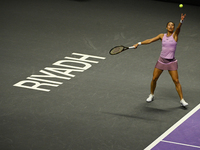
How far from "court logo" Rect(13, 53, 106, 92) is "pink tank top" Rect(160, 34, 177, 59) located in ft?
9.03

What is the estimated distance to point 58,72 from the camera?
12.2 m

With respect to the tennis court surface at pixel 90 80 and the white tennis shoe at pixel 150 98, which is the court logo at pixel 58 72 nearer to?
the tennis court surface at pixel 90 80

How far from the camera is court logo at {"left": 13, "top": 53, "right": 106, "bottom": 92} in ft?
37.3

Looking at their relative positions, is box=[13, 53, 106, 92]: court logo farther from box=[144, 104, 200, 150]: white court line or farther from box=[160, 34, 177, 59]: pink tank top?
box=[144, 104, 200, 150]: white court line

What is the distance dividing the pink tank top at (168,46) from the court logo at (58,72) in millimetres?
2753

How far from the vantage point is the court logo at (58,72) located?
37.3 ft

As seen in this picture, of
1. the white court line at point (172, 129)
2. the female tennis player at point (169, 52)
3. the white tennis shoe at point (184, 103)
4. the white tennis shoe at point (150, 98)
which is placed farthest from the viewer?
the white tennis shoe at point (150, 98)

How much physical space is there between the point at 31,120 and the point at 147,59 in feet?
15.3

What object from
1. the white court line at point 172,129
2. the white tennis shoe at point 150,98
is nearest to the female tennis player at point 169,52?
the white court line at point 172,129

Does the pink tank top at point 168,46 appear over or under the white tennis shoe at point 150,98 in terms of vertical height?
over

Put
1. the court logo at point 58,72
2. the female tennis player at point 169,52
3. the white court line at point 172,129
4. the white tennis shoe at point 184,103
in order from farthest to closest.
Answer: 1. the court logo at point 58,72
2. the white tennis shoe at point 184,103
3. the female tennis player at point 169,52
4. the white court line at point 172,129

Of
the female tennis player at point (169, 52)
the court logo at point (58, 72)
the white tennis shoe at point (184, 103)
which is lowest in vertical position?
the white tennis shoe at point (184, 103)

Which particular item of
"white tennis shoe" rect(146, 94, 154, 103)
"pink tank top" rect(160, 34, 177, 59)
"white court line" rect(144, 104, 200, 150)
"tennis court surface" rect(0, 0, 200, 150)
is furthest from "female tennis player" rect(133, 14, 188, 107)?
"tennis court surface" rect(0, 0, 200, 150)

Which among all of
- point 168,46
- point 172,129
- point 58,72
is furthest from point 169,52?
point 58,72
